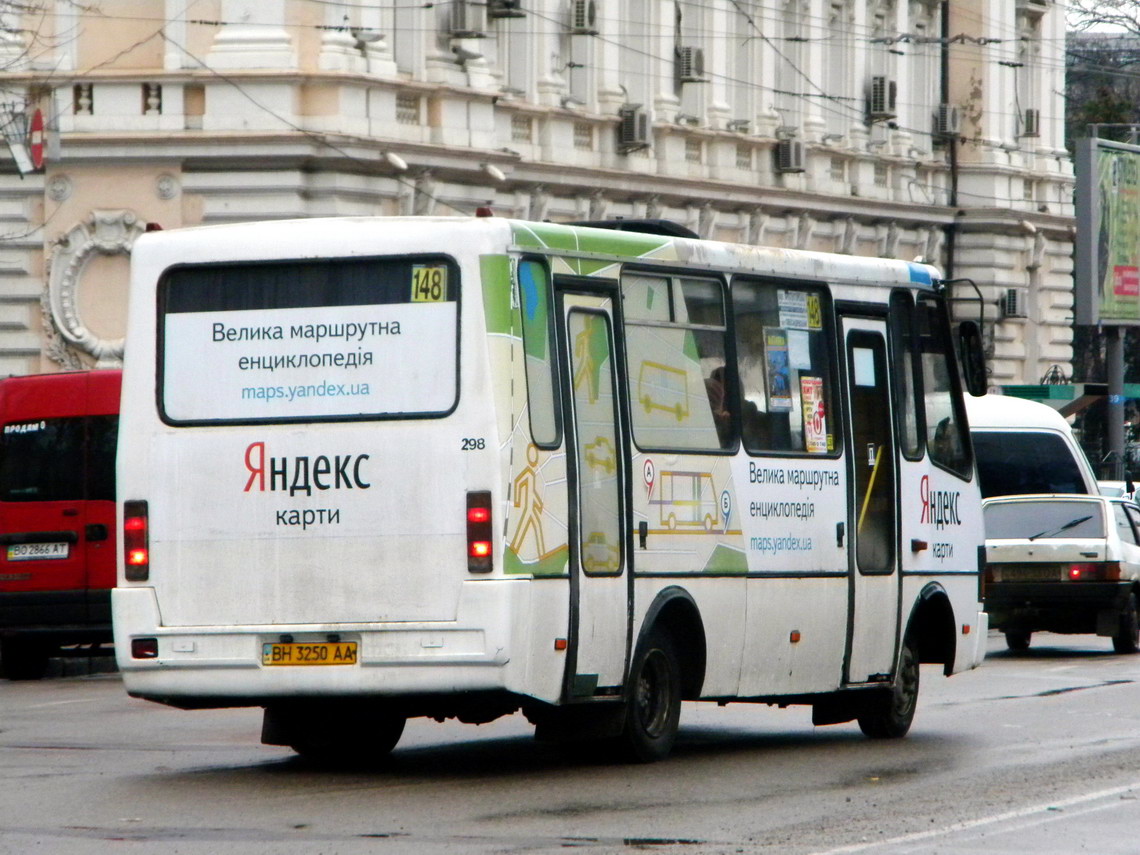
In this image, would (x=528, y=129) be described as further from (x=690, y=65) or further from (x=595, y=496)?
(x=595, y=496)

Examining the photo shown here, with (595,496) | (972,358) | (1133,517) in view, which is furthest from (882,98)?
(595,496)

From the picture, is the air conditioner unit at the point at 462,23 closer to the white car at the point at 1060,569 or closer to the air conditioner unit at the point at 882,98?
the white car at the point at 1060,569

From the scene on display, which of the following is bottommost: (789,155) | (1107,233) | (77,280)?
(77,280)

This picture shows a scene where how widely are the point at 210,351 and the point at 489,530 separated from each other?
171cm

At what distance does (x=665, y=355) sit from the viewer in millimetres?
13422

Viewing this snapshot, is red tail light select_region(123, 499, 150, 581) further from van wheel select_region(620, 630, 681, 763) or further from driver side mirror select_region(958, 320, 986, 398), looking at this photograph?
driver side mirror select_region(958, 320, 986, 398)

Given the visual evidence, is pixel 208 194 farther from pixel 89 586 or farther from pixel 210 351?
pixel 210 351

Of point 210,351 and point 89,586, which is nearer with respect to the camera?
point 210,351

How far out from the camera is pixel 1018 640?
25562 millimetres

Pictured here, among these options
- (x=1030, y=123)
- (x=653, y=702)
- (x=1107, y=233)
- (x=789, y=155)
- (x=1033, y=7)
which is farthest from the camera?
(x=1033, y=7)

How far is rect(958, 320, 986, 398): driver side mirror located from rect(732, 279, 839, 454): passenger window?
137cm

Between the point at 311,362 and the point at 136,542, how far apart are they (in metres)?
1.19

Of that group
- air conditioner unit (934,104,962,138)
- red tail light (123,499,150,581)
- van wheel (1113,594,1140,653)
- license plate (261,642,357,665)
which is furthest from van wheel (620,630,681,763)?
air conditioner unit (934,104,962,138)

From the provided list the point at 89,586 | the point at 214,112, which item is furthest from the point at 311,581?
the point at 214,112
